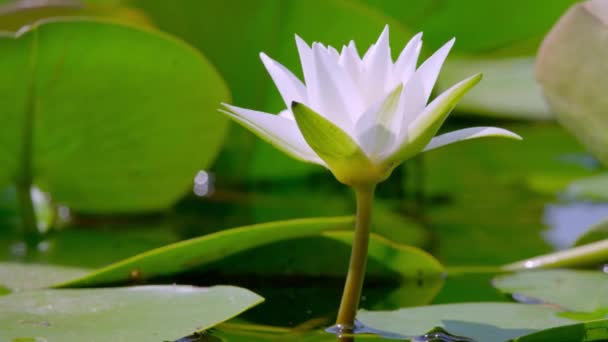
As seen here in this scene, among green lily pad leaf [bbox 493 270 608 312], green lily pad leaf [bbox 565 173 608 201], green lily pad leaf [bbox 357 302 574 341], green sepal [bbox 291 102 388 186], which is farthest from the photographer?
green lily pad leaf [bbox 565 173 608 201]

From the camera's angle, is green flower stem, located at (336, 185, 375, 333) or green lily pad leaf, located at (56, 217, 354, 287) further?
green lily pad leaf, located at (56, 217, 354, 287)

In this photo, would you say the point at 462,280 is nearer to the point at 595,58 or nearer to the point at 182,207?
the point at 595,58

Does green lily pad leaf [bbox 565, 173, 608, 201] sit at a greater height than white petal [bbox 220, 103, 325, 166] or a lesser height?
greater

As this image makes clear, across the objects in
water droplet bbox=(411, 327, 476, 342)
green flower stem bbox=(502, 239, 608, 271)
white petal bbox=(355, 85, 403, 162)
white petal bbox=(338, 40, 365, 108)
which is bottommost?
water droplet bbox=(411, 327, 476, 342)

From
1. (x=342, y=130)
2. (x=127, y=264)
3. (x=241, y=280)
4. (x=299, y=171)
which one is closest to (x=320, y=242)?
(x=241, y=280)

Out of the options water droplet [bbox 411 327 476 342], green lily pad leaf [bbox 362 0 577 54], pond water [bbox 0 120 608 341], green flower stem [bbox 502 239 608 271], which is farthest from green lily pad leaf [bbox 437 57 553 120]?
water droplet [bbox 411 327 476 342]

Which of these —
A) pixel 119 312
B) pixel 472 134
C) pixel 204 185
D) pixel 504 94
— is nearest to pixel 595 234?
pixel 472 134

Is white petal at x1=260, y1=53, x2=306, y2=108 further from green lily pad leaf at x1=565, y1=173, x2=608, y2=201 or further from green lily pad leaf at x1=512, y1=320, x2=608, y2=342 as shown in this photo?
green lily pad leaf at x1=565, y1=173, x2=608, y2=201
